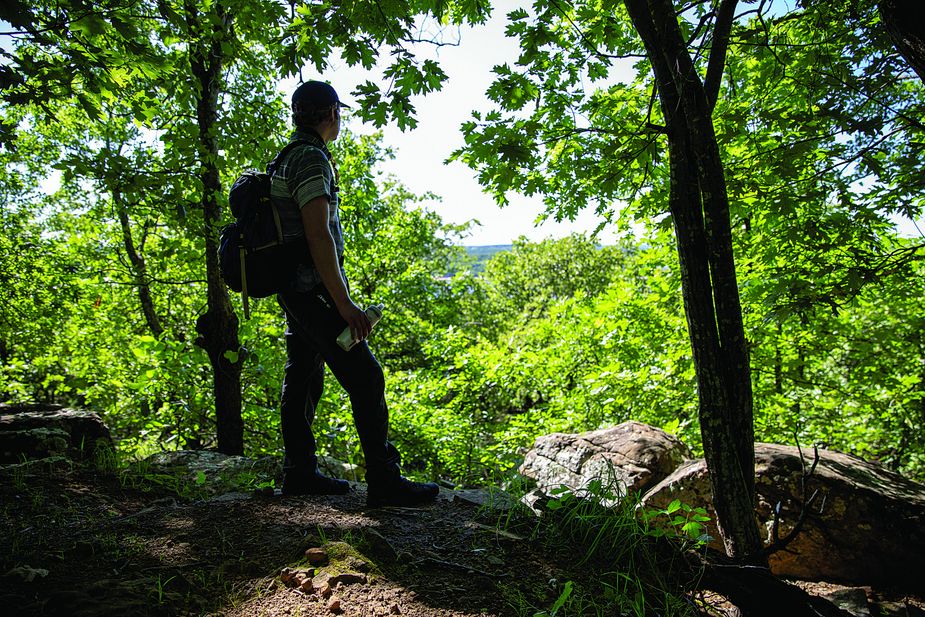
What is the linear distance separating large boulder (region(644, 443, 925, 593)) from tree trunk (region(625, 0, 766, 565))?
3.92 feet

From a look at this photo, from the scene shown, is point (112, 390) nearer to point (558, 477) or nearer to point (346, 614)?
point (558, 477)

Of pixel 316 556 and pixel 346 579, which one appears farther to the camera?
pixel 316 556

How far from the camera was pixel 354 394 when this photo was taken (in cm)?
276

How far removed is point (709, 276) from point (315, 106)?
2.40 m

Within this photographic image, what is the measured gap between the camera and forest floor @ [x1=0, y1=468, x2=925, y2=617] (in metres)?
1.69

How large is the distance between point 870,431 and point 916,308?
208cm

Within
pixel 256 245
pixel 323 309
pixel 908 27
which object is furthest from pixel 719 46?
pixel 256 245

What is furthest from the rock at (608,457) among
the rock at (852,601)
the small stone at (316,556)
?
the small stone at (316,556)

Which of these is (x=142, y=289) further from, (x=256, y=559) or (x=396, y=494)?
(x=256, y=559)

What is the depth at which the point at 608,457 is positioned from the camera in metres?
4.60

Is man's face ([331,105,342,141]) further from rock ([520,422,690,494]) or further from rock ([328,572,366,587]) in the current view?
rock ([520,422,690,494])

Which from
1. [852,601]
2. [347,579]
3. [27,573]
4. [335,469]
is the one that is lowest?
Answer: [852,601]

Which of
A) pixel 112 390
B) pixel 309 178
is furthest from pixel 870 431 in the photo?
pixel 112 390

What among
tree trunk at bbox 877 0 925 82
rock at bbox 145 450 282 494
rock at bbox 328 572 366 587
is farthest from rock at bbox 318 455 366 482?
tree trunk at bbox 877 0 925 82
